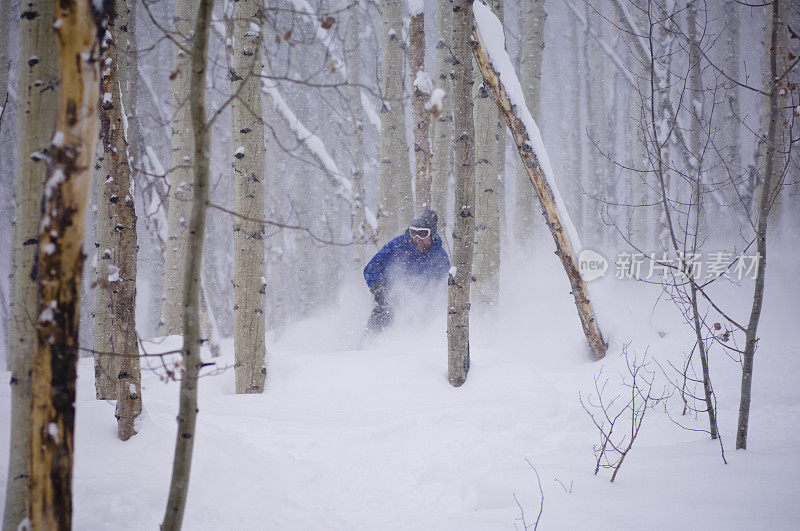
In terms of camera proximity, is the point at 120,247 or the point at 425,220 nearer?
the point at 120,247

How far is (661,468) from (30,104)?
3461 mm

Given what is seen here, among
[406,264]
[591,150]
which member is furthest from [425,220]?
[591,150]

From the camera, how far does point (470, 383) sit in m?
4.70

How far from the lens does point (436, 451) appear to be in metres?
3.43

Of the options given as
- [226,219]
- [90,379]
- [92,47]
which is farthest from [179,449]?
[226,219]

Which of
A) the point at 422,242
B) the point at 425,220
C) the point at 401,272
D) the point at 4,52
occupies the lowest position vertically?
the point at 401,272

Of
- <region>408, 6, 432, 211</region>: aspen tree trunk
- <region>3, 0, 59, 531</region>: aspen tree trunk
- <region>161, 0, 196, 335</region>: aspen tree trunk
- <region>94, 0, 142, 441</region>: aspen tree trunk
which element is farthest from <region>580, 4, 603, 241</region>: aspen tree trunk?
<region>3, 0, 59, 531</region>: aspen tree trunk

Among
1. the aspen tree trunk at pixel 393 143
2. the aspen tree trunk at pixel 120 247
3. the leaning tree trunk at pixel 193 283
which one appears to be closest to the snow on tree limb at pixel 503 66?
the aspen tree trunk at pixel 393 143

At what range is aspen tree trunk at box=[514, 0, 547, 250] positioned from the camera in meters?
8.89

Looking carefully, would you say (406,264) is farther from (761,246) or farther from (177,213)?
(761,246)

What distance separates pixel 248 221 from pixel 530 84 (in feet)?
22.3

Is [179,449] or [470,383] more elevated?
[179,449]

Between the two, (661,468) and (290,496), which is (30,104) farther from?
(661,468)

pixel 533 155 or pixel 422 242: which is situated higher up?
pixel 533 155
